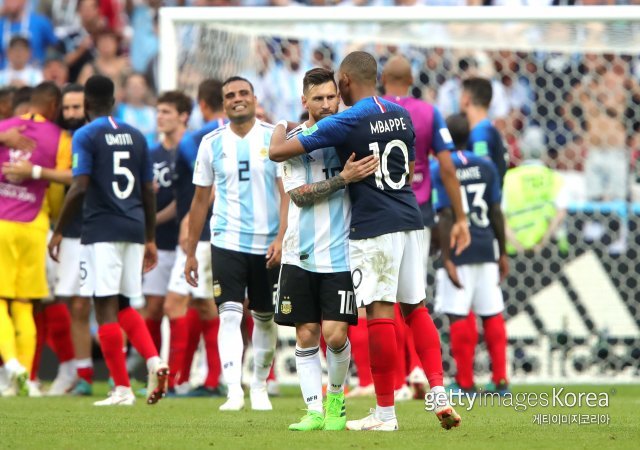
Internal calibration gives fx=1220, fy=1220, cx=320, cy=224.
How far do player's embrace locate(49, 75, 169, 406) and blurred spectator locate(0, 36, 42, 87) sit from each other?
7512mm

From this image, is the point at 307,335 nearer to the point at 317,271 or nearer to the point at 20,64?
the point at 317,271

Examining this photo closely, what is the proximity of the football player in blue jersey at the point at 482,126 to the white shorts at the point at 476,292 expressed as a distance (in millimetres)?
861

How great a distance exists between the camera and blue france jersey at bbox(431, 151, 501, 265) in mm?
10297

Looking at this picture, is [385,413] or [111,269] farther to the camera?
[111,269]

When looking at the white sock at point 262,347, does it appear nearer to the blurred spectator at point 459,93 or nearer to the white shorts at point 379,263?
the white shorts at point 379,263

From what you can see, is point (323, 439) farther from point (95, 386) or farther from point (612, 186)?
point (612, 186)

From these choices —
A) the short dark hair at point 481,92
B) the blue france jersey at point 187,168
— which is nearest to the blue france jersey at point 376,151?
the blue france jersey at point 187,168

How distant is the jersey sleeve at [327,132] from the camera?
21.6 ft

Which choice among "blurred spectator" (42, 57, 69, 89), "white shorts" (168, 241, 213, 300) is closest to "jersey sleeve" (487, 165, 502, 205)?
"white shorts" (168, 241, 213, 300)

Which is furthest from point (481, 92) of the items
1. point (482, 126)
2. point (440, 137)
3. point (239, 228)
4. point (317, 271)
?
point (317, 271)

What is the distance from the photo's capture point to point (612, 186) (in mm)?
12977

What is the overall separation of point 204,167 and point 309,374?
2.22 metres

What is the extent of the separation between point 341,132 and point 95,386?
6.44 m

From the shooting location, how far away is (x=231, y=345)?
868 cm
